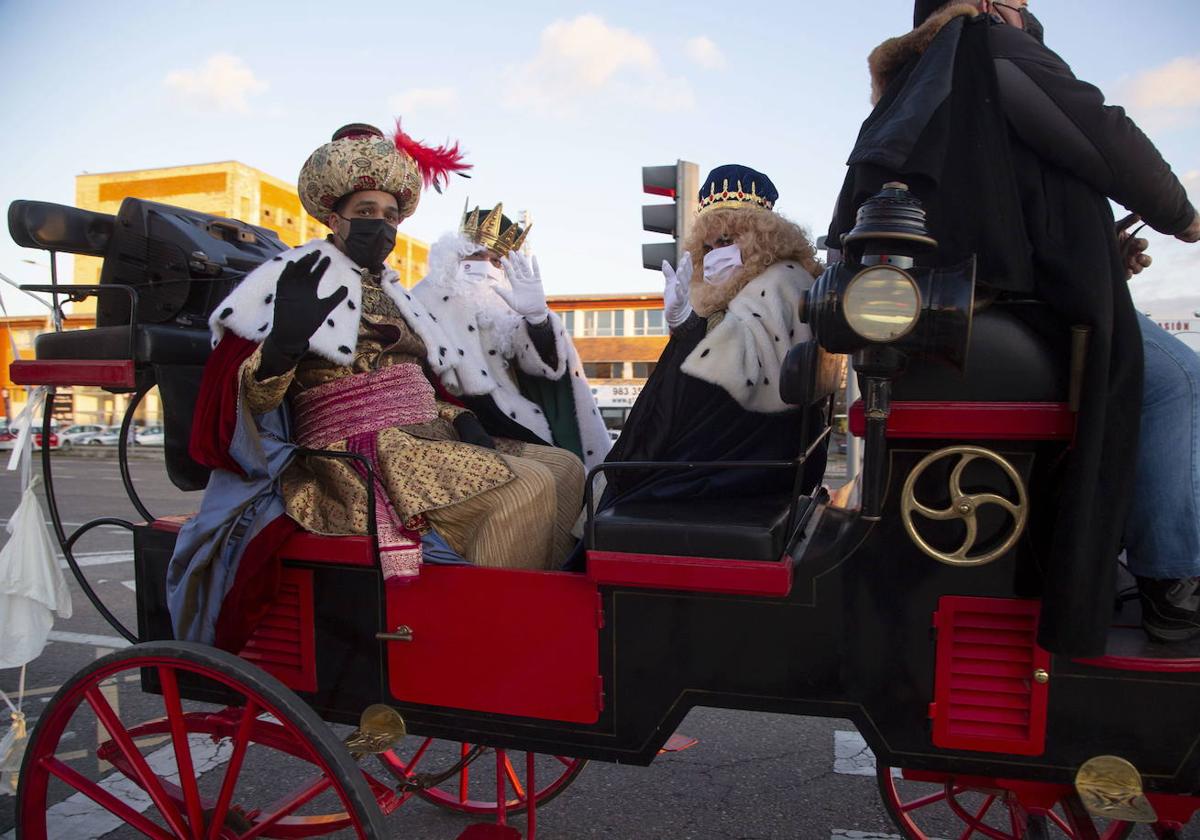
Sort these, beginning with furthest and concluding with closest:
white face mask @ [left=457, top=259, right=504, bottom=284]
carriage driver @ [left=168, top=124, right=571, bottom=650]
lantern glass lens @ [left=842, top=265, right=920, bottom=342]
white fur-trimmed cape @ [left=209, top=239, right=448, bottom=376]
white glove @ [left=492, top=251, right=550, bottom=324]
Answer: white face mask @ [left=457, top=259, right=504, bottom=284] < white glove @ [left=492, top=251, right=550, bottom=324] < white fur-trimmed cape @ [left=209, top=239, right=448, bottom=376] < carriage driver @ [left=168, top=124, right=571, bottom=650] < lantern glass lens @ [left=842, top=265, right=920, bottom=342]

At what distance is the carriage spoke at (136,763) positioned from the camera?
2.03 meters

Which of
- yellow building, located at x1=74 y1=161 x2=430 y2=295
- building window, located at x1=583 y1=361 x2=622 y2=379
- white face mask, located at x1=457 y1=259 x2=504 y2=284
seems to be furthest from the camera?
building window, located at x1=583 y1=361 x2=622 y2=379

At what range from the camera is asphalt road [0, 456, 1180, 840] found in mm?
2869

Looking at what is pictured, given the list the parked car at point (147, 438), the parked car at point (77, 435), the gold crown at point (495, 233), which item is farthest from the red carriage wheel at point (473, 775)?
the parked car at point (147, 438)

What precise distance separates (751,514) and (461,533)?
799 mm

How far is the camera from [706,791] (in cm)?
317

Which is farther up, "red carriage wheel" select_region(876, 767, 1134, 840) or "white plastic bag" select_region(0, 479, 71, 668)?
"white plastic bag" select_region(0, 479, 71, 668)

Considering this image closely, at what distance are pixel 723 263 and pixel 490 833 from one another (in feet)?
5.88

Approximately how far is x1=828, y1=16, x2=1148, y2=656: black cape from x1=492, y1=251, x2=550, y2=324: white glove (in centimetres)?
161

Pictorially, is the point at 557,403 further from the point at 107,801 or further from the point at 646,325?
the point at 646,325

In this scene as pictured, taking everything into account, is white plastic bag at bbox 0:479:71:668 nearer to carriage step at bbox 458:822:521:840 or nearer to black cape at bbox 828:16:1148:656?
carriage step at bbox 458:822:521:840

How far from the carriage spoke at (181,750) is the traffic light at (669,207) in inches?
169

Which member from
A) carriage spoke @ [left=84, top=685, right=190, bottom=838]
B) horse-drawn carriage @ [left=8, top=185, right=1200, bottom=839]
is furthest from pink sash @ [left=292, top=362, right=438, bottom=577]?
carriage spoke @ [left=84, top=685, right=190, bottom=838]

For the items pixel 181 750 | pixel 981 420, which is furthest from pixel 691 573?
pixel 181 750
